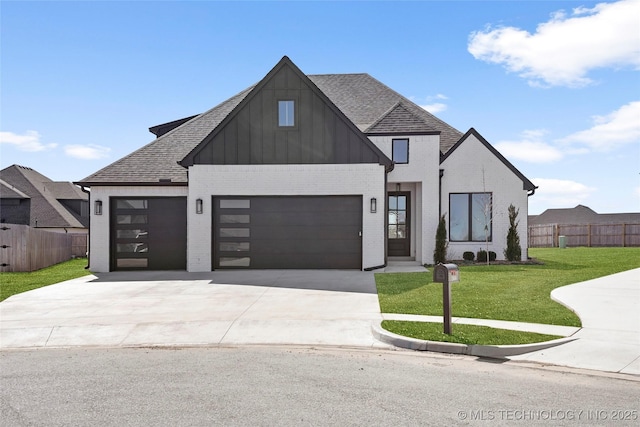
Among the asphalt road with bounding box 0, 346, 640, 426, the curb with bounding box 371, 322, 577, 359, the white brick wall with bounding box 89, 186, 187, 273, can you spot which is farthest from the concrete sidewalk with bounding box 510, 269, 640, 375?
the white brick wall with bounding box 89, 186, 187, 273

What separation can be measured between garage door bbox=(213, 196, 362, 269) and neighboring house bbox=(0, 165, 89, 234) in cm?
2387

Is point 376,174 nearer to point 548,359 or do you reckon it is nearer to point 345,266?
point 345,266

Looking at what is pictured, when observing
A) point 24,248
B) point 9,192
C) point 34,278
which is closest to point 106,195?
point 34,278

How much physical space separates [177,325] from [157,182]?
10.2 metres

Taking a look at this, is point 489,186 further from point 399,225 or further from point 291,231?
point 291,231

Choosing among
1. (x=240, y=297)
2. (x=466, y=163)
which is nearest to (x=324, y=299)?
(x=240, y=297)

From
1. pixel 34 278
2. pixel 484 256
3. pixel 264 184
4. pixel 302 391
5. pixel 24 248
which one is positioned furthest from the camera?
pixel 484 256

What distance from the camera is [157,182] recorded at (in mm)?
18812

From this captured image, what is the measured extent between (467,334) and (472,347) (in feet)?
2.06

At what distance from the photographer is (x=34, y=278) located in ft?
57.5

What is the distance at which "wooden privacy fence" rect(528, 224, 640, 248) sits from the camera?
3312 cm

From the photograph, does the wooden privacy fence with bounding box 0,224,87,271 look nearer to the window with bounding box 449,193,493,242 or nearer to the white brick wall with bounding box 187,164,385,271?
the white brick wall with bounding box 187,164,385,271

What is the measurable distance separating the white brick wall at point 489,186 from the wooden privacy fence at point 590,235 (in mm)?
15505

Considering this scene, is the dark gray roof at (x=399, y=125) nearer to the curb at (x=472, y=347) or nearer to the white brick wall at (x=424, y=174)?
Result: the white brick wall at (x=424, y=174)
